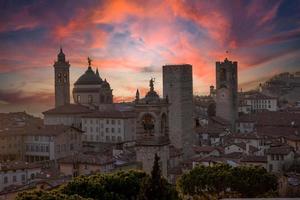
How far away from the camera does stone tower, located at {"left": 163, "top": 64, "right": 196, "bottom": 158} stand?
43.5m

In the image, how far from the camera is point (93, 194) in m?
18.5

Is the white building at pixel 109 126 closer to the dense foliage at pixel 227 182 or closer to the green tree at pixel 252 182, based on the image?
the dense foliage at pixel 227 182

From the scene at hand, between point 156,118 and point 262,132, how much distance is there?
22442mm

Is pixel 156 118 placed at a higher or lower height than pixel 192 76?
lower

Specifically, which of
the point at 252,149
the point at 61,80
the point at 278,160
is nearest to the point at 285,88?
the point at 61,80

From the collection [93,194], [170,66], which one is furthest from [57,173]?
[170,66]

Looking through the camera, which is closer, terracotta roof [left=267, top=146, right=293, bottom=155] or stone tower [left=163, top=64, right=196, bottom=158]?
terracotta roof [left=267, top=146, right=293, bottom=155]

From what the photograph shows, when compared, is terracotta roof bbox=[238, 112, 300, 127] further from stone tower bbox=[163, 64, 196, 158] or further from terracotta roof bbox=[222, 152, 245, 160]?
terracotta roof bbox=[222, 152, 245, 160]

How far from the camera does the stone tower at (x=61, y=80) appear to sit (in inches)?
2205

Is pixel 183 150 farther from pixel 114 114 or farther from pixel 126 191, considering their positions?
pixel 126 191

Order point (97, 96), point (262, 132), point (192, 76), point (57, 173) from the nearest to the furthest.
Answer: point (57, 173), point (262, 132), point (192, 76), point (97, 96)

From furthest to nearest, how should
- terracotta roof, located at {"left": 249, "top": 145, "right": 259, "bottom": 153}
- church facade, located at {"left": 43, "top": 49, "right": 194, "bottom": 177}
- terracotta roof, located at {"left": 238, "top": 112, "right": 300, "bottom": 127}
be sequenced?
terracotta roof, located at {"left": 238, "top": 112, "right": 300, "bottom": 127}
church facade, located at {"left": 43, "top": 49, "right": 194, "bottom": 177}
terracotta roof, located at {"left": 249, "top": 145, "right": 259, "bottom": 153}

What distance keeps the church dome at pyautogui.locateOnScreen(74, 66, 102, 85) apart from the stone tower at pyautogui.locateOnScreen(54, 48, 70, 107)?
159 centimetres

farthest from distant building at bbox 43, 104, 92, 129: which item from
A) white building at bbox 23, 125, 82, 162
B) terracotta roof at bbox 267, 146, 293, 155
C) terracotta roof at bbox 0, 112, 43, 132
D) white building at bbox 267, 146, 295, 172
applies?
white building at bbox 267, 146, 295, 172
